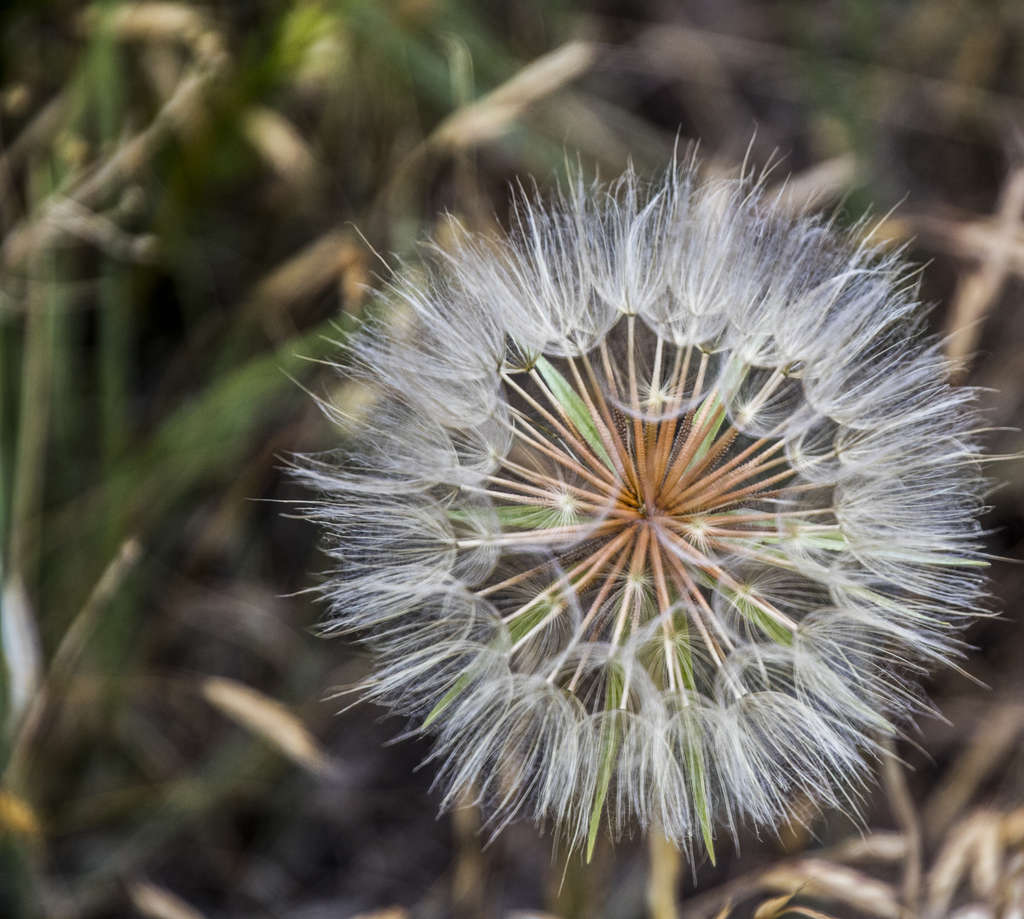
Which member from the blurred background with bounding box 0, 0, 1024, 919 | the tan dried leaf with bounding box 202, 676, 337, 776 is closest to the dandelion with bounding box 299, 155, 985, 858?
the tan dried leaf with bounding box 202, 676, 337, 776

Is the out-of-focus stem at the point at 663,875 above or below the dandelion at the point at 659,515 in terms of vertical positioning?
below

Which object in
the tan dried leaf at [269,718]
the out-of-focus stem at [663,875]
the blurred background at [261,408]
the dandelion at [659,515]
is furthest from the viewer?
the blurred background at [261,408]

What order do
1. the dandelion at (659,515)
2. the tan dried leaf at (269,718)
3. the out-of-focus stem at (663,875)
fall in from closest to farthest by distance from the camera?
the dandelion at (659,515)
the out-of-focus stem at (663,875)
the tan dried leaf at (269,718)

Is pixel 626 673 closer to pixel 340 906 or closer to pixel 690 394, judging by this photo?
pixel 690 394

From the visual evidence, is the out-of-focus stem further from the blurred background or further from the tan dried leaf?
the tan dried leaf

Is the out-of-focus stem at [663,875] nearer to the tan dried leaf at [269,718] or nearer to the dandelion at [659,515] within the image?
the dandelion at [659,515]

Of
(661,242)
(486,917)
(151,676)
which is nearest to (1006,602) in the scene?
(486,917)

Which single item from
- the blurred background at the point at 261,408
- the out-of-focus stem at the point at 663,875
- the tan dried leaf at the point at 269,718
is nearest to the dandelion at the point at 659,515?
the out-of-focus stem at the point at 663,875
